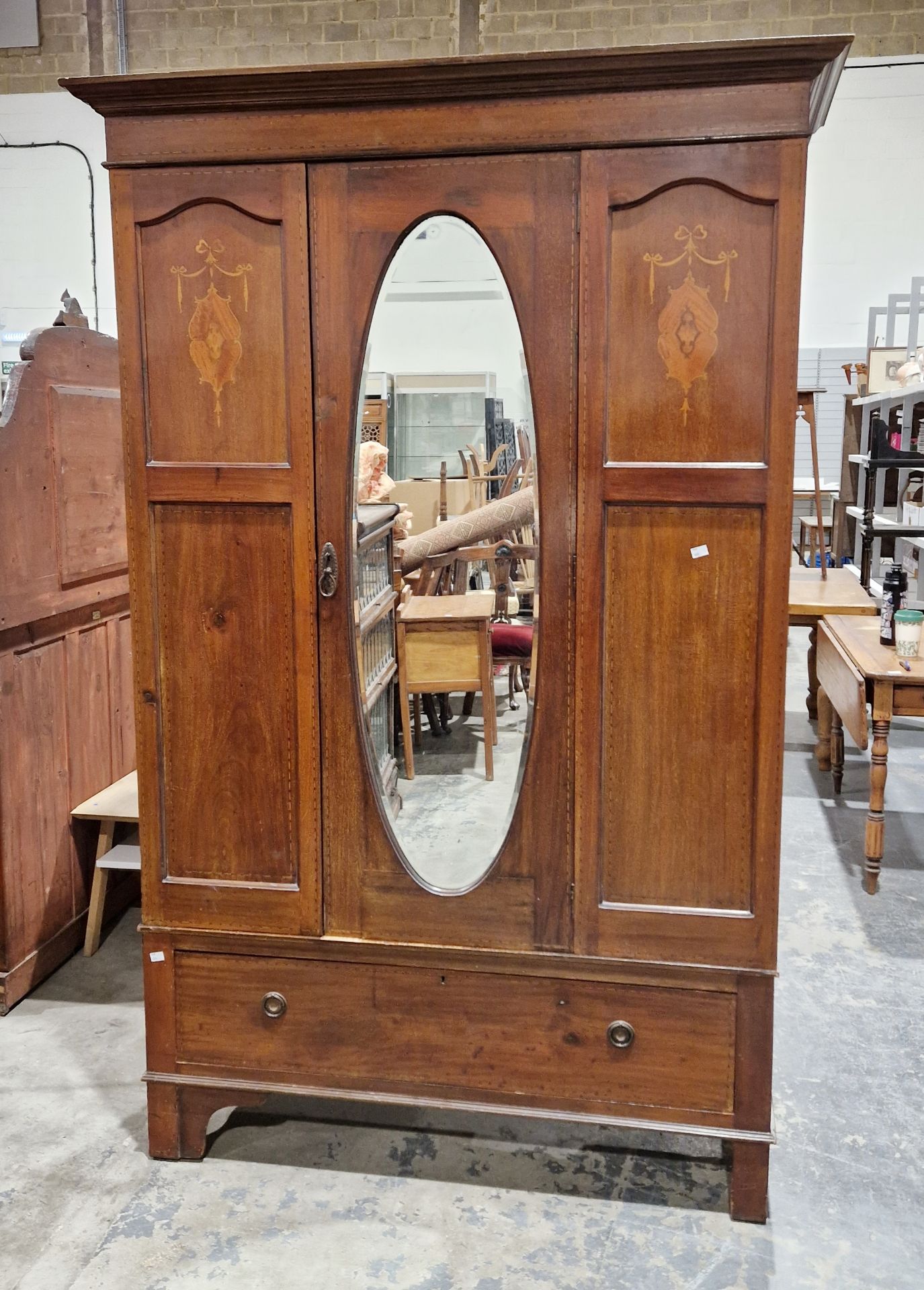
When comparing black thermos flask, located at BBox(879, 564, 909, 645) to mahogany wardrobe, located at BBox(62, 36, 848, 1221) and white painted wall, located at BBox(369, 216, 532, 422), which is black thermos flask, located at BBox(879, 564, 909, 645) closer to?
mahogany wardrobe, located at BBox(62, 36, 848, 1221)

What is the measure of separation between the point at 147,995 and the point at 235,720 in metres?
0.63

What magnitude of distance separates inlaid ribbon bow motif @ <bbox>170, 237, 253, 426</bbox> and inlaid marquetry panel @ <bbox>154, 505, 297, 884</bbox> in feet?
0.86

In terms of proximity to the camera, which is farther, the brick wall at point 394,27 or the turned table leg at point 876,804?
the brick wall at point 394,27

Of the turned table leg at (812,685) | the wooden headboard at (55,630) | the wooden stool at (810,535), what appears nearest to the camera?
the wooden headboard at (55,630)

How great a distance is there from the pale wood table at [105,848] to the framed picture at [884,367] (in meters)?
6.50

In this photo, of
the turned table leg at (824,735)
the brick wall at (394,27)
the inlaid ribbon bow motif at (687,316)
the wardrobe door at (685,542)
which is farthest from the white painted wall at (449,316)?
the brick wall at (394,27)

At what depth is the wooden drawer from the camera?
2.10m

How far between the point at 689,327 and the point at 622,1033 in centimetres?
134

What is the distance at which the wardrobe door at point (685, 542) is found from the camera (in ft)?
6.15

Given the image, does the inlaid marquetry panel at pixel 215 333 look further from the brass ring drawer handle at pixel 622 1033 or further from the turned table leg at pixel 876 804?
the turned table leg at pixel 876 804

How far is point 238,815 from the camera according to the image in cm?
220

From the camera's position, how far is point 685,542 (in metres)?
1.98

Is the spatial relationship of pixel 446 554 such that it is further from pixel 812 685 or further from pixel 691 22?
pixel 691 22

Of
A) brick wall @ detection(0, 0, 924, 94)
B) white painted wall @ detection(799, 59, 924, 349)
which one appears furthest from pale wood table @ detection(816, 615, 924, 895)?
brick wall @ detection(0, 0, 924, 94)
